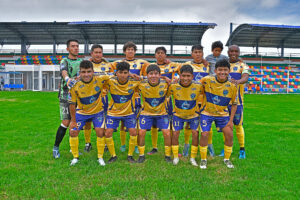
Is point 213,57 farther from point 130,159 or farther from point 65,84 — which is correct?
point 65,84

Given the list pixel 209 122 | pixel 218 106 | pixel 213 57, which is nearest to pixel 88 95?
pixel 209 122

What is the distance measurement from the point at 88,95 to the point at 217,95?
222 centimetres

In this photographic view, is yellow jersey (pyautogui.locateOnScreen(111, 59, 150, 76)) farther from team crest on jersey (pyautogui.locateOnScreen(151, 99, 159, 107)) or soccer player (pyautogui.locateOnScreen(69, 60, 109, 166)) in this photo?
team crest on jersey (pyautogui.locateOnScreen(151, 99, 159, 107))

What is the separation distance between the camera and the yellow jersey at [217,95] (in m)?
4.02

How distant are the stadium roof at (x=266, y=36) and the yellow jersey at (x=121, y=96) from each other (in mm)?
32703

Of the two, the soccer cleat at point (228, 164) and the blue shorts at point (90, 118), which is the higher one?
the blue shorts at point (90, 118)

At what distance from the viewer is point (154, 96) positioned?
429 cm

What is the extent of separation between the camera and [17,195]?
2.85 m

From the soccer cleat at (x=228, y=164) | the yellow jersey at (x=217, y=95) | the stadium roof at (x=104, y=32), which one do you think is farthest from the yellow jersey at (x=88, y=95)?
the stadium roof at (x=104, y=32)

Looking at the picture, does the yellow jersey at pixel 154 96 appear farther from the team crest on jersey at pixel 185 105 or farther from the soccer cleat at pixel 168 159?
the soccer cleat at pixel 168 159

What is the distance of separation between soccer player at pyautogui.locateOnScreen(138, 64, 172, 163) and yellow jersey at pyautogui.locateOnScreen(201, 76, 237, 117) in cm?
72

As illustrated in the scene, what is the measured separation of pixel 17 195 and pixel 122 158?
190 cm

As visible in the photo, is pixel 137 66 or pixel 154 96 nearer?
pixel 154 96

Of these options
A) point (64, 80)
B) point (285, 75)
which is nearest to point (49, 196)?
point (64, 80)
